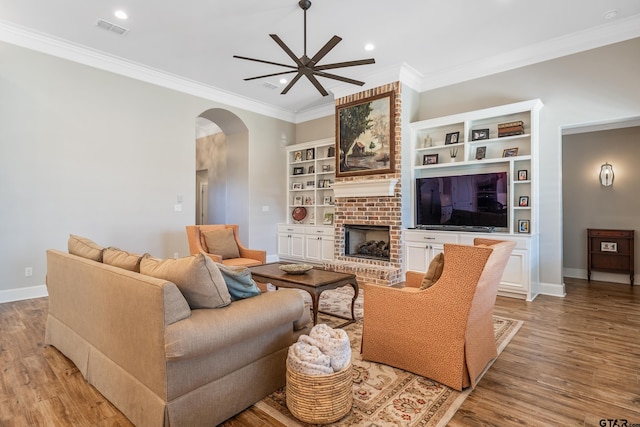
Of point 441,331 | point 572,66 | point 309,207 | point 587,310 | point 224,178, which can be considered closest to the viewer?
point 441,331

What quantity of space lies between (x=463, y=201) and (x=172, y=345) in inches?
175

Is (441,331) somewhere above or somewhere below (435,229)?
below

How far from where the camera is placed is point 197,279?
1750mm

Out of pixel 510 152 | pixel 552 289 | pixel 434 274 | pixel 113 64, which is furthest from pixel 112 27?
pixel 552 289

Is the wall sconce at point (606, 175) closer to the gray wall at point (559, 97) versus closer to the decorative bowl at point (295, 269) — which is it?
the gray wall at point (559, 97)

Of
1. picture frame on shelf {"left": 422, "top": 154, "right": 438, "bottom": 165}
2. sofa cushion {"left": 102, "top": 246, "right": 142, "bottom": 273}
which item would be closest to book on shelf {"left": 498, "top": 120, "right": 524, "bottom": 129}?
picture frame on shelf {"left": 422, "top": 154, "right": 438, "bottom": 165}

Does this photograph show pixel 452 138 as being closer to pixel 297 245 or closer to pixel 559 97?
pixel 559 97

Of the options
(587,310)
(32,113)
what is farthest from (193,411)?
(32,113)

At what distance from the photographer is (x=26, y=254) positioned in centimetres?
416

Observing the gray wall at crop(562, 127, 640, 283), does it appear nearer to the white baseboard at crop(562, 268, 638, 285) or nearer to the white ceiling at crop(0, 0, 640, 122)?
the white baseboard at crop(562, 268, 638, 285)

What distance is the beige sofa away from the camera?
1.58m

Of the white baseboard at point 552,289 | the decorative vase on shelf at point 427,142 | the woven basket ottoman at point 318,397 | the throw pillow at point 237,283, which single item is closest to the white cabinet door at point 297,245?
the decorative vase on shelf at point 427,142

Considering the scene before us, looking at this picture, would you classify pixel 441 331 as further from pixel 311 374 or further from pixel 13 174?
pixel 13 174

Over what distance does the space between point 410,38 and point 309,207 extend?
3928 mm
